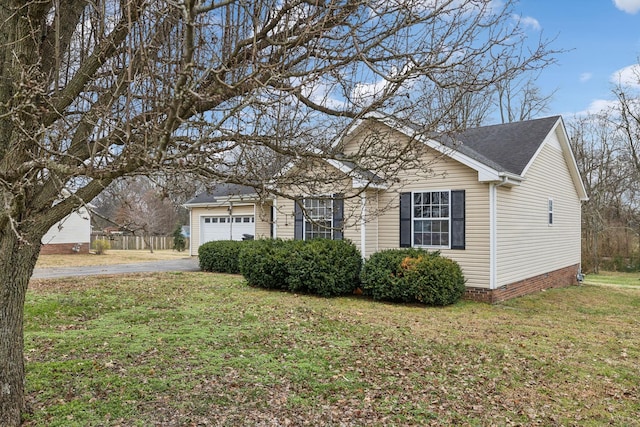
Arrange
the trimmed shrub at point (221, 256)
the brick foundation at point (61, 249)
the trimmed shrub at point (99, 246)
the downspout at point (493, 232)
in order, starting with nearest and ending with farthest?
the downspout at point (493, 232) → the trimmed shrub at point (221, 256) → the brick foundation at point (61, 249) → the trimmed shrub at point (99, 246)

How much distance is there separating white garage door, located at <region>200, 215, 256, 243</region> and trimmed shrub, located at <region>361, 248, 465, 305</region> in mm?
9183

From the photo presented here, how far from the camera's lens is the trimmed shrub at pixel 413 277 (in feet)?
32.3

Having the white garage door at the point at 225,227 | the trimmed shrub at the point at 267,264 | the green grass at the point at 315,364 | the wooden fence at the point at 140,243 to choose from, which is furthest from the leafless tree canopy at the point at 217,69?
the wooden fence at the point at 140,243

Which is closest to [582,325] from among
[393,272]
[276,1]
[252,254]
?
[393,272]

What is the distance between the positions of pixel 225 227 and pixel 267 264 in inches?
396

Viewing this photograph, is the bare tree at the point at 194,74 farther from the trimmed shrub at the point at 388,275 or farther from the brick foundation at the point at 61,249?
the brick foundation at the point at 61,249

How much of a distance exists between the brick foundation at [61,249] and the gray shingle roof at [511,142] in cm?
2034

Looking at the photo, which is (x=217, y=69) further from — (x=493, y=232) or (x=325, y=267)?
(x=493, y=232)

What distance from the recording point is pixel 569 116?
26.8 m

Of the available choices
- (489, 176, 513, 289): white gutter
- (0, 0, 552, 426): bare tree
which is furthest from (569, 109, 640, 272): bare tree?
(0, 0, 552, 426): bare tree

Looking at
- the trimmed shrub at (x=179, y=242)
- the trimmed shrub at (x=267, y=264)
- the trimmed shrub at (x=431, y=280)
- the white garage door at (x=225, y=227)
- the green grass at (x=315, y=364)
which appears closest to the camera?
the green grass at (x=315, y=364)

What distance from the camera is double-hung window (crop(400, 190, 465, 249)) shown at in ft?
35.9

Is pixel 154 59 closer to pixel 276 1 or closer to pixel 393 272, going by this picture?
pixel 276 1

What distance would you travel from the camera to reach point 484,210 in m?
10.6
